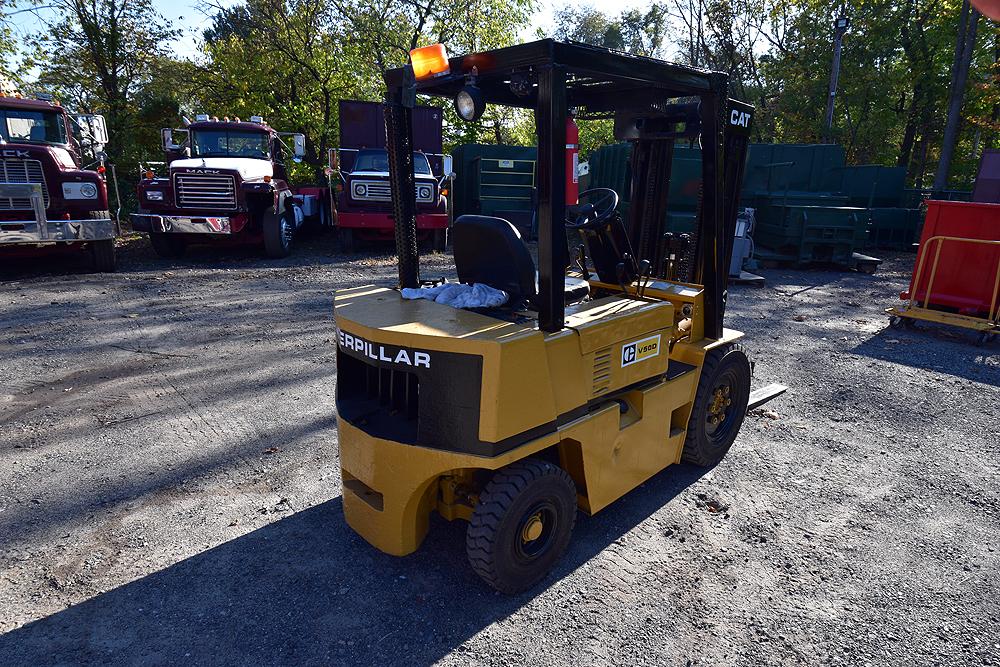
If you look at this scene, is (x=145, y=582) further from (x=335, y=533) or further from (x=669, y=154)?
(x=669, y=154)

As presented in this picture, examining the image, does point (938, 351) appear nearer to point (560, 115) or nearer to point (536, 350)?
point (536, 350)

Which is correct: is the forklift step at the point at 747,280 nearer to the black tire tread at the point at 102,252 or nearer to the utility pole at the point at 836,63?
the black tire tread at the point at 102,252

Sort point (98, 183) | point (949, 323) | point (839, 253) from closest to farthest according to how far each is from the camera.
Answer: point (949, 323)
point (98, 183)
point (839, 253)

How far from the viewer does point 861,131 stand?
23.7 m

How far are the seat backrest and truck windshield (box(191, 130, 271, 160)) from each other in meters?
11.1

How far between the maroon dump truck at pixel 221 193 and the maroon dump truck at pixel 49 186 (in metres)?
0.84

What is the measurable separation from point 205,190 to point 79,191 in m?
1.97

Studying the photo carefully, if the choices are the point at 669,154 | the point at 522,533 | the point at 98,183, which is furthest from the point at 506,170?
the point at 522,533

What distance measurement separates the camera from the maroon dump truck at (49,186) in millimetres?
9758

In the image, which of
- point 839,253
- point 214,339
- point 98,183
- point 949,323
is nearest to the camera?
point 214,339

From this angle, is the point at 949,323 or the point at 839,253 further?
the point at 839,253

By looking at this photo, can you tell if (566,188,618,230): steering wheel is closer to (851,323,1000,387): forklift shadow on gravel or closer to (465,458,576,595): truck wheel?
(465,458,576,595): truck wheel

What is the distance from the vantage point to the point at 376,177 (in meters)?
12.7

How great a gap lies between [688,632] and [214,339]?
6059 millimetres
